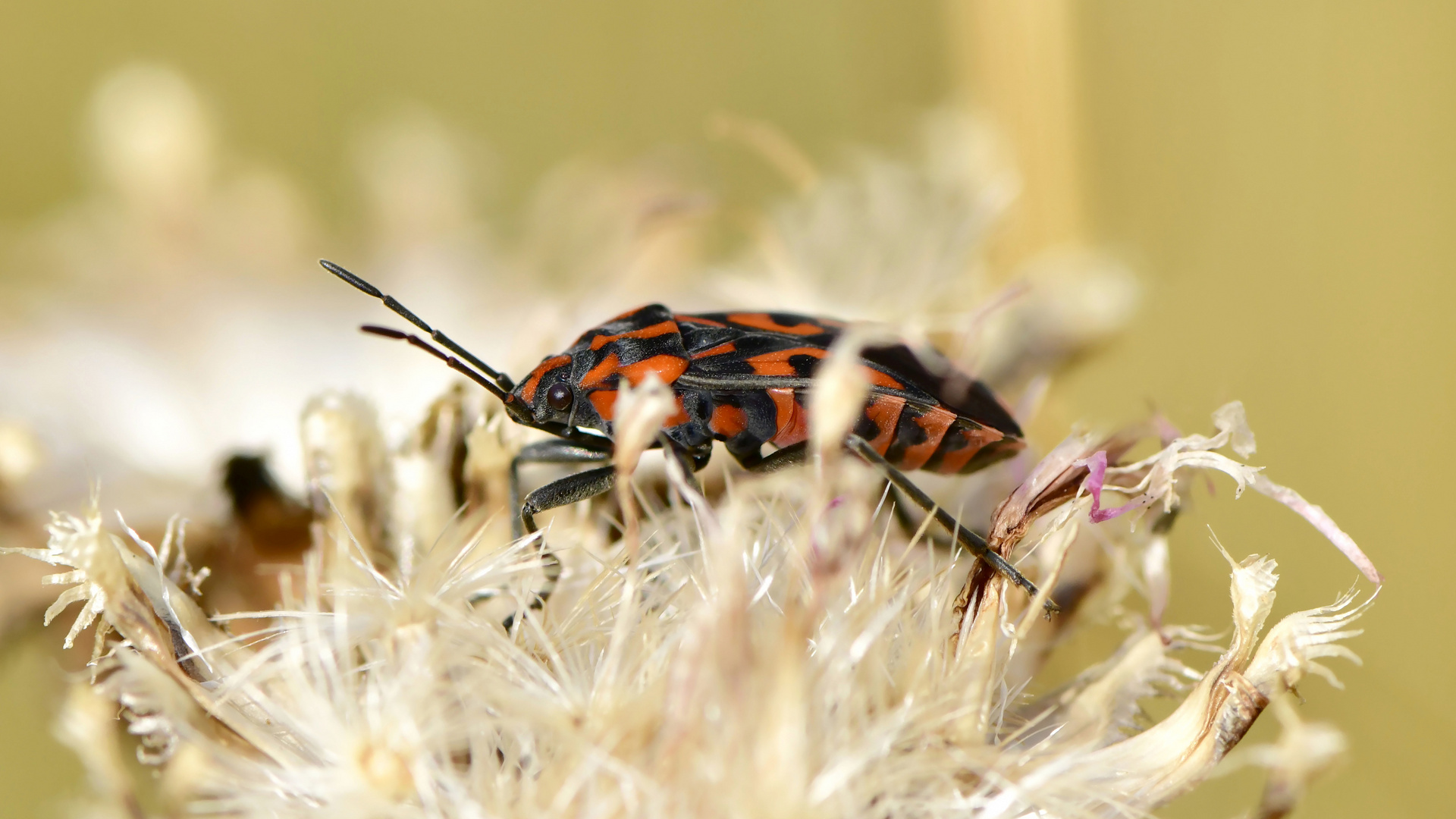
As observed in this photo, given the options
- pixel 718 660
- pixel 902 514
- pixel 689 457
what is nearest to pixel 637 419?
pixel 718 660

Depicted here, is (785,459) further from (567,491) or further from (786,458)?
(567,491)

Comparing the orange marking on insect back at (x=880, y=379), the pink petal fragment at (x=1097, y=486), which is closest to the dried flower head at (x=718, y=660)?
the pink petal fragment at (x=1097, y=486)

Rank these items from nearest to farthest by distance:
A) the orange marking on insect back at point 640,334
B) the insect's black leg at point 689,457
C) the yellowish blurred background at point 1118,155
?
1. the insect's black leg at point 689,457
2. the orange marking on insect back at point 640,334
3. the yellowish blurred background at point 1118,155

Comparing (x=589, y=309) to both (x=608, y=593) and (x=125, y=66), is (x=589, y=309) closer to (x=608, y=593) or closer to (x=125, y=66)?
(x=608, y=593)

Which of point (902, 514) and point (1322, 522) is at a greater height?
point (902, 514)

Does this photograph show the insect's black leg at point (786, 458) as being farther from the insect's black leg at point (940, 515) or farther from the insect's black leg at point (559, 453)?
Answer: the insect's black leg at point (559, 453)

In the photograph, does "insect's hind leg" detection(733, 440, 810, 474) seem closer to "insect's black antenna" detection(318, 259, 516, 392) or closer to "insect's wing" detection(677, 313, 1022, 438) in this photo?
"insect's wing" detection(677, 313, 1022, 438)
